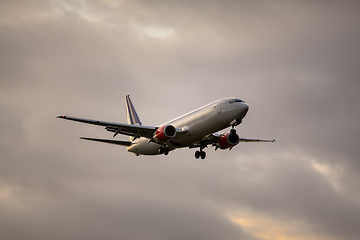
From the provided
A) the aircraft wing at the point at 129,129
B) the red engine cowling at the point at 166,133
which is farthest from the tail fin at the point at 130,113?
the red engine cowling at the point at 166,133

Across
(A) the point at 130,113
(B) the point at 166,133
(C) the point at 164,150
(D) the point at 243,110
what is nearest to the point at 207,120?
(D) the point at 243,110

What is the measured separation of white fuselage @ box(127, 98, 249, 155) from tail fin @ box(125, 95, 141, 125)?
57.1 ft

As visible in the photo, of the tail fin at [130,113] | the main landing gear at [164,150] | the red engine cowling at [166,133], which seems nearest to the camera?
the red engine cowling at [166,133]

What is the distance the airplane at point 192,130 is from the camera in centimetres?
5303

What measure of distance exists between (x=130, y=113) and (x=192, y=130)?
24.6m

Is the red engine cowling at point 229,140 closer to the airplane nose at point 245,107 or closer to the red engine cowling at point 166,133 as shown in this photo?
the airplane nose at point 245,107

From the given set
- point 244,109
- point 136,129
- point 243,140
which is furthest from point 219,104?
point 243,140

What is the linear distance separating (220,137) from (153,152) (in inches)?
344

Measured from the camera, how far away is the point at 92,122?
53188 mm

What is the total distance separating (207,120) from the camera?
177 ft

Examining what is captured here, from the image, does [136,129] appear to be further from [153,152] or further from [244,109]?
[244,109]

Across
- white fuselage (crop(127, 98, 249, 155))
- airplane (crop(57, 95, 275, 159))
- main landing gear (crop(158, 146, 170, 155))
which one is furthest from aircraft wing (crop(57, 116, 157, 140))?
white fuselage (crop(127, 98, 249, 155))

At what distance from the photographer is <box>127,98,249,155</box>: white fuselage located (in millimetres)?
52844

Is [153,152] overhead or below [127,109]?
below
